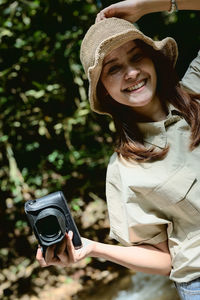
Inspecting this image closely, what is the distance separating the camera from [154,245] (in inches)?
52.4

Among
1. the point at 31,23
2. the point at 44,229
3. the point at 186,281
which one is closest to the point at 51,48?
the point at 31,23

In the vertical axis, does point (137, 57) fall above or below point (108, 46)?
below

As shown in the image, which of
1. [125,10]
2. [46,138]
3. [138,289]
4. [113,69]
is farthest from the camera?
[46,138]

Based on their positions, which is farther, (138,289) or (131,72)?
(138,289)

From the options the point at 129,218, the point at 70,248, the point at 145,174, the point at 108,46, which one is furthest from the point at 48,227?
the point at 108,46

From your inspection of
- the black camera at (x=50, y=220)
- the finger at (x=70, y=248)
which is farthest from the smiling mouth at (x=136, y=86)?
the finger at (x=70, y=248)

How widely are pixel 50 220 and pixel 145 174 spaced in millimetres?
440

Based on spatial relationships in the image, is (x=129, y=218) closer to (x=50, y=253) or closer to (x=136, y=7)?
(x=50, y=253)

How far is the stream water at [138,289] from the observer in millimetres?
2588

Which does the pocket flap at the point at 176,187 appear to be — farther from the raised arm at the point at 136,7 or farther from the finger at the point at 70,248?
the raised arm at the point at 136,7

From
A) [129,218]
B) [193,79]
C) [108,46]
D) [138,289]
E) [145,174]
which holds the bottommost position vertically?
[138,289]

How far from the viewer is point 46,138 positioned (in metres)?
2.95

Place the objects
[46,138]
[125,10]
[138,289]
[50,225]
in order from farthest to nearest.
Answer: [46,138]
[138,289]
[125,10]
[50,225]

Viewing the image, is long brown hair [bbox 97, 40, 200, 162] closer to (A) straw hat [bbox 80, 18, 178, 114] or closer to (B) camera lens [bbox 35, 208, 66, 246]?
(A) straw hat [bbox 80, 18, 178, 114]
